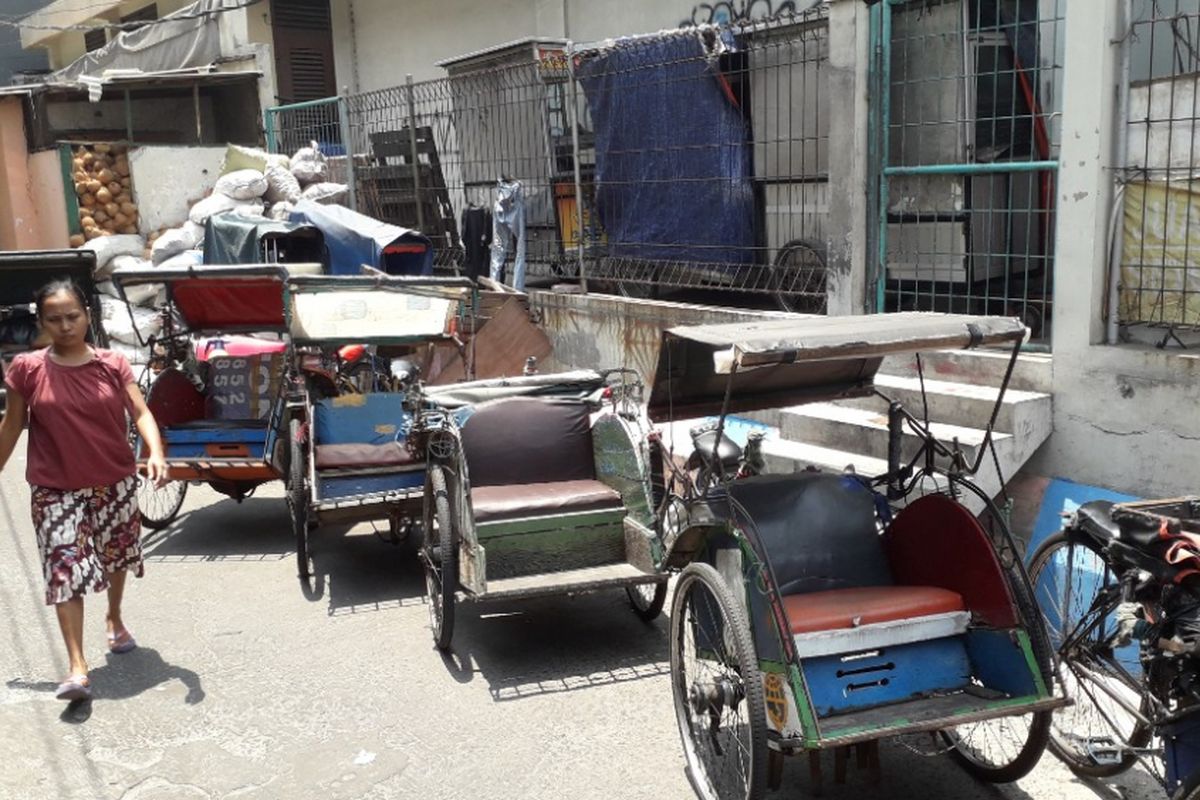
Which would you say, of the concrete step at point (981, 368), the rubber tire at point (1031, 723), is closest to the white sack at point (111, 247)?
the concrete step at point (981, 368)

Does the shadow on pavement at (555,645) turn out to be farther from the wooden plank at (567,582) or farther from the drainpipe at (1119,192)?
the drainpipe at (1119,192)

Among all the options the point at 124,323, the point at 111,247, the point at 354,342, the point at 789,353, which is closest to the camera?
the point at 789,353

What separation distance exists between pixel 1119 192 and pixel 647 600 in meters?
3.26

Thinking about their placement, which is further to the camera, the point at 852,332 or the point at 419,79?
the point at 419,79

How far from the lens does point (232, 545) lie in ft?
24.7

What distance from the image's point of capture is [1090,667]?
388 centimetres

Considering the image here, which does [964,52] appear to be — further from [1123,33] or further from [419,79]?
[419,79]

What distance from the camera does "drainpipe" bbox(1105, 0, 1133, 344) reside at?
222 inches

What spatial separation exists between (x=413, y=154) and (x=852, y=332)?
10.1 meters

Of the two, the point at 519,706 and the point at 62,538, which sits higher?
the point at 62,538

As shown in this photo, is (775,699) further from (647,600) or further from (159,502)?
(159,502)

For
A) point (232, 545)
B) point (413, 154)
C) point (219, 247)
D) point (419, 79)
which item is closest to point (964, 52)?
point (232, 545)

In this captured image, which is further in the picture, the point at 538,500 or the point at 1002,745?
the point at 538,500

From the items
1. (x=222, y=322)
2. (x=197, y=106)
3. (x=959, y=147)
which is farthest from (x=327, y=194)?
(x=959, y=147)
